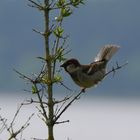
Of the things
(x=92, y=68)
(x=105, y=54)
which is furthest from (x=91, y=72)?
(x=105, y=54)

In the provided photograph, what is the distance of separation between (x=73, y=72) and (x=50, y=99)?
2.69 meters

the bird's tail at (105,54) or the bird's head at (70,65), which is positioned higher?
the bird's tail at (105,54)

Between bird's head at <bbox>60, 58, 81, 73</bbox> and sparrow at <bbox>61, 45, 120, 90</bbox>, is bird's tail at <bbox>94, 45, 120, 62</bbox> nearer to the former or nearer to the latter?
sparrow at <bbox>61, 45, 120, 90</bbox>

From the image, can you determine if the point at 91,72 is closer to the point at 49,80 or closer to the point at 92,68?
the point at 92,68

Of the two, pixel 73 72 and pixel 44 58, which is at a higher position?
pixel 73 72

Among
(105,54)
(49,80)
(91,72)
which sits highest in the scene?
(105,54)

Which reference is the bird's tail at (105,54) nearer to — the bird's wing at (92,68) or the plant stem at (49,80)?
the bird's wing at (92,68)

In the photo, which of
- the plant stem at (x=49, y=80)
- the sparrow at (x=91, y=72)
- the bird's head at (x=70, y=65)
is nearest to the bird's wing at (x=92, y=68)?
the sparrow at (x=91, y=72)

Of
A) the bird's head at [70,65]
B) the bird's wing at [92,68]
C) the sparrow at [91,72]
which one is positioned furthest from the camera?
the bird's wing at [92,68]

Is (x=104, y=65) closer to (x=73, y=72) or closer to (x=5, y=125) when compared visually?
(x=73, y=72)

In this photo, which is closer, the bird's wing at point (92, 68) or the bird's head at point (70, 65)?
the bird's head at point (70, 65)

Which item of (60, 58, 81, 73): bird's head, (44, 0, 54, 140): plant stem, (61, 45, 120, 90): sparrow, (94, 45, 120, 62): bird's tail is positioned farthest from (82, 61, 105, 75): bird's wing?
(44, 0, 54, 140): plant stem

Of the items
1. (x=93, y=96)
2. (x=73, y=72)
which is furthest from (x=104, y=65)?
(x=93, y=96)

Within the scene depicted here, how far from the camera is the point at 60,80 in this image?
7.03 meters
